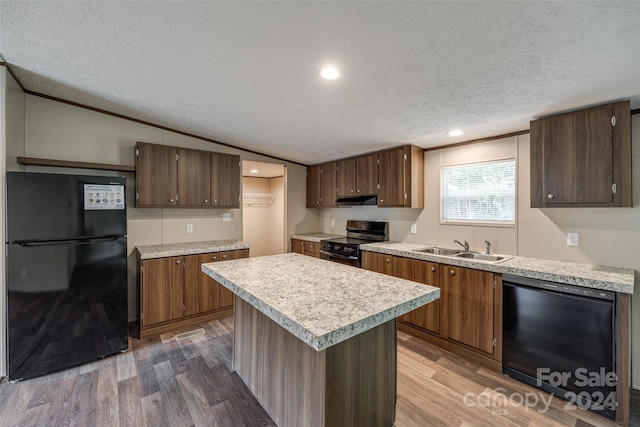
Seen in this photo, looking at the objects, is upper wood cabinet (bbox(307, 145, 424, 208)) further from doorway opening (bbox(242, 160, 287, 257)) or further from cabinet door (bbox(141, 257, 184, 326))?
cabinet door (bbox(141, 257, 184, 326))

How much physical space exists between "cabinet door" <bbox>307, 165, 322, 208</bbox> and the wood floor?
2.88 metres

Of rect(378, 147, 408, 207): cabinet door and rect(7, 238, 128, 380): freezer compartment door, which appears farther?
rect(378, 147, 408, 207): cabinet door

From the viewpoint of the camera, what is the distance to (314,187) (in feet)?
16.0

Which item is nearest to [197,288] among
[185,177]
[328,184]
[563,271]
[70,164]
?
[185,177]

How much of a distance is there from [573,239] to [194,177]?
4128 mm

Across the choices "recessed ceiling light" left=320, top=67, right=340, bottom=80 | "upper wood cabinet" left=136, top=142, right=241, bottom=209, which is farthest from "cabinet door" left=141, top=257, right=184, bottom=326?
"recessed ceiling light" left=320, top=67, right=340, bottom=80

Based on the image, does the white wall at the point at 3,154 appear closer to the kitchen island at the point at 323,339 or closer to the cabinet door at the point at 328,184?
the kitchen island at the point at 323,339

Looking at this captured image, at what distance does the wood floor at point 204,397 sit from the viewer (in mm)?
1782

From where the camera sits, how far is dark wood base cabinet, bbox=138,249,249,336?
2.90 metres

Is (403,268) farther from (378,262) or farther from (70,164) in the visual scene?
(70,164)

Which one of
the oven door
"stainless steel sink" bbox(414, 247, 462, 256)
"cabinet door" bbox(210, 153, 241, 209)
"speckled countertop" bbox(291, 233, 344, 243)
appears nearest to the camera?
"stainless steel sink" bbox(414, 247, 462, 256)

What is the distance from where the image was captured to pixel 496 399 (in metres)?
1.99

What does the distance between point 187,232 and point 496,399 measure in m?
3.74

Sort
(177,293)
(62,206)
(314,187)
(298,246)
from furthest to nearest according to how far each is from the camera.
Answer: (314,187) < (298,246) < (177,293) < (62,206)
